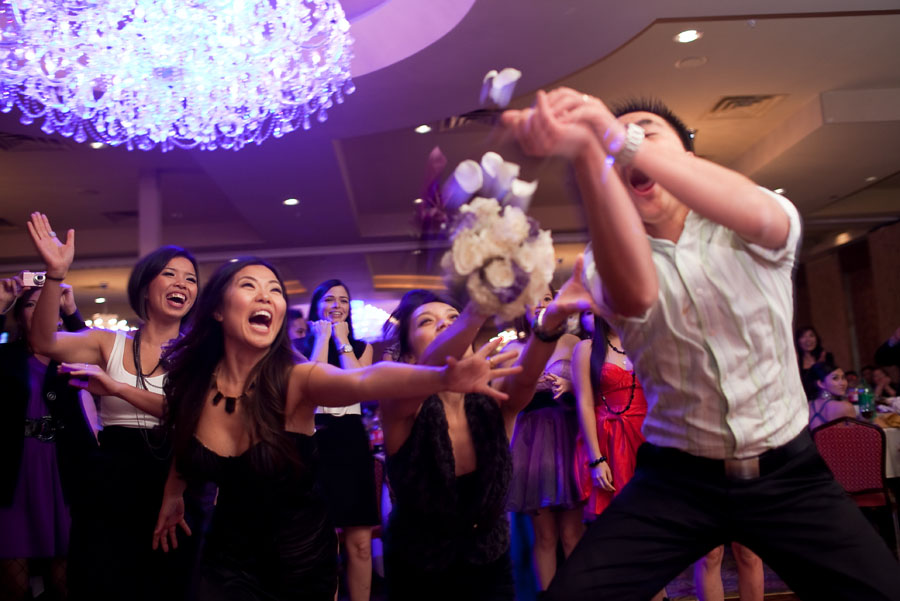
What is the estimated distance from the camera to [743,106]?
7.21 m

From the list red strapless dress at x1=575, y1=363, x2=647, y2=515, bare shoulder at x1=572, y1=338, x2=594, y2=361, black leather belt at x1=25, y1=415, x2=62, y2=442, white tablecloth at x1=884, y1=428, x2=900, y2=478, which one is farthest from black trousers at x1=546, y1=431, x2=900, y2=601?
white tablecloth at x1=884, y1=428, x2=900, y2=478

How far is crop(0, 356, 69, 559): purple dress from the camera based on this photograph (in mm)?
3783

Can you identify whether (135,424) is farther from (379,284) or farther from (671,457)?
(379,284)

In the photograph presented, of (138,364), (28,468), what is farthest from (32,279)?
(28,468)

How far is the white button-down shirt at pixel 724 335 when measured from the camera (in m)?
1.59

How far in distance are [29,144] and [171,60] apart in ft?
15.6

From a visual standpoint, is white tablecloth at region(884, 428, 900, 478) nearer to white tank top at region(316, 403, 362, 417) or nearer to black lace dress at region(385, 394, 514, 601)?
white tank top at region(316, 403, 362, 417)

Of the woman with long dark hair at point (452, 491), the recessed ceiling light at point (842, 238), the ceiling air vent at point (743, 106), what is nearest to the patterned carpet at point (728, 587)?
the woman with long dark hair at point (452, 491)

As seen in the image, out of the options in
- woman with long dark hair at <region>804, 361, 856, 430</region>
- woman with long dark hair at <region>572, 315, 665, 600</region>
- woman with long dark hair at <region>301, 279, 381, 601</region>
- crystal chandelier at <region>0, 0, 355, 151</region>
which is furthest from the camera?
woman with long dark hair at <region>804, 361, 856, 430</region>

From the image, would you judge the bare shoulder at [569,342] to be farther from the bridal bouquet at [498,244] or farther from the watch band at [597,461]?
the bridal bouquet at [498,244]

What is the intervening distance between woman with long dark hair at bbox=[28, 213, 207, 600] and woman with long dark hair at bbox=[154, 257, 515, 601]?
143mm

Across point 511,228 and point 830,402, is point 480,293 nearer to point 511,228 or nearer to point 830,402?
point 511,228

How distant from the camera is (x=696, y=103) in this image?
7.08 meters

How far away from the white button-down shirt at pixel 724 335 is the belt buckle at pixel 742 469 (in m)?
0.02
